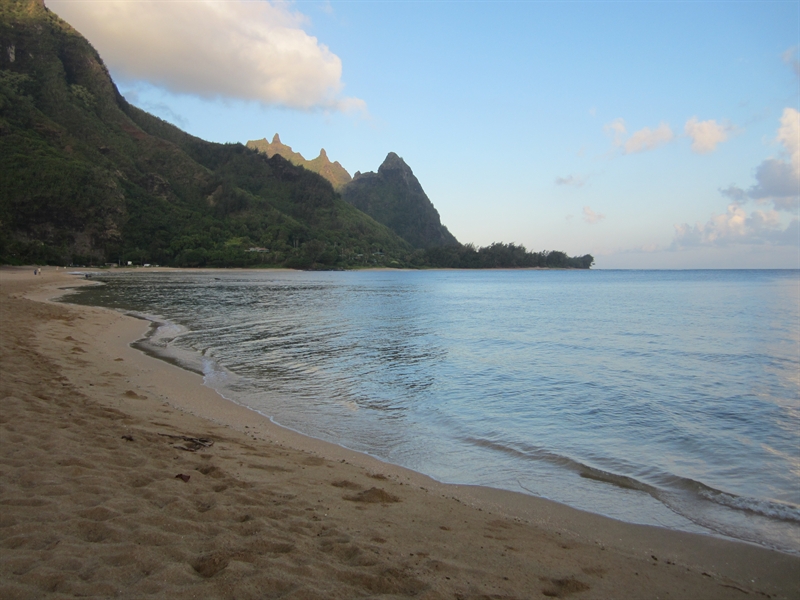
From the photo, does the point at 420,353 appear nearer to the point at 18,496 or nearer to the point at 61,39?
the point at 18,496

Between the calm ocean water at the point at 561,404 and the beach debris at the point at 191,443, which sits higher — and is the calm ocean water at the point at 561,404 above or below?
below

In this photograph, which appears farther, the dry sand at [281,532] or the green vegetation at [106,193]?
the green vegetation at [106,193]

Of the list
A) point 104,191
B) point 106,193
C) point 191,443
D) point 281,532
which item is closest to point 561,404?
point 191,443

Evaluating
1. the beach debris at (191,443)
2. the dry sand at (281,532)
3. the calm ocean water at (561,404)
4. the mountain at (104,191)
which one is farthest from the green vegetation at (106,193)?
the dry sand at (281,532)

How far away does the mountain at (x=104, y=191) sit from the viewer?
325 ft

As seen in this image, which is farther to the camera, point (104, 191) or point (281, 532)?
point (104, 191)

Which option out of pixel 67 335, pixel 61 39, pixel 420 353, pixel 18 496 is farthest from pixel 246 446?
pixel 61 39

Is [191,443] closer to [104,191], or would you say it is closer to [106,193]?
[104,191]

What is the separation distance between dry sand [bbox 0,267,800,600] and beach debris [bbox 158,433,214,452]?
1.8 inches

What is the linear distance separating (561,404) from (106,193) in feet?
424

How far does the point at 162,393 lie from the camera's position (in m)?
10.1

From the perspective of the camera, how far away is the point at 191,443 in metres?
6.54

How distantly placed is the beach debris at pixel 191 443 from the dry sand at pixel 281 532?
5cm

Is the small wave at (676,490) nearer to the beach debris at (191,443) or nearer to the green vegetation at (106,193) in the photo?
the beach debris at (191,443)
